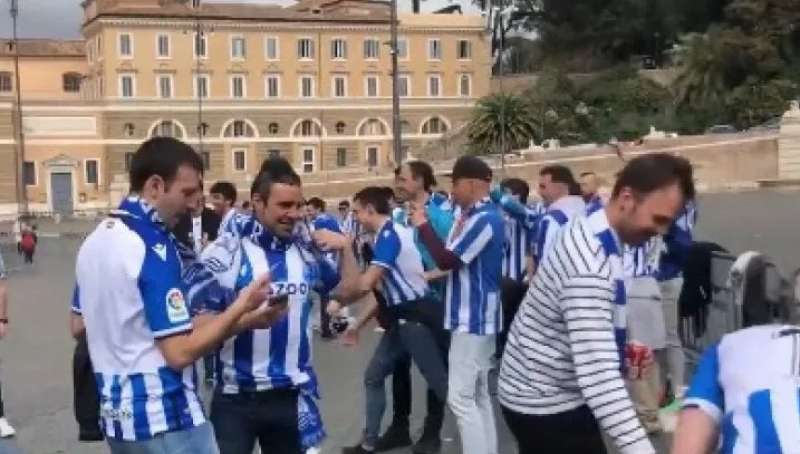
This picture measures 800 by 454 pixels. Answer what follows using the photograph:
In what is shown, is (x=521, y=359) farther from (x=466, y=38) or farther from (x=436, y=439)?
(x=466, y=38)

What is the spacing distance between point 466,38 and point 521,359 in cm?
8351

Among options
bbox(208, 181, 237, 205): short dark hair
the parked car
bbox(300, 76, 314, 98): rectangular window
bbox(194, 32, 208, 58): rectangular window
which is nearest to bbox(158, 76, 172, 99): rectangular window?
bbox(194, 32, 208, 58): rectangular window

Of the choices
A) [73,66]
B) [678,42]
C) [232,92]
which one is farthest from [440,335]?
[73,66]

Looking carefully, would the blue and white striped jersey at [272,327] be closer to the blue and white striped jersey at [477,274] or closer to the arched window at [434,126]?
the blue and white striped jersey at [477,274]

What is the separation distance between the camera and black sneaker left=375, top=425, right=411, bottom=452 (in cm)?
802

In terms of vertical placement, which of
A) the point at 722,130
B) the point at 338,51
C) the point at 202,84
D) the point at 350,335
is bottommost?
the point at 350,335

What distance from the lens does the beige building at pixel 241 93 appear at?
7950 cm

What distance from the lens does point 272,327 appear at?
16.0 ft

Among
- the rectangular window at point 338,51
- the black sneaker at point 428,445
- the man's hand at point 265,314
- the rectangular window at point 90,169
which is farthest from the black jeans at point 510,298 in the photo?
the rectangular window at point 338,51

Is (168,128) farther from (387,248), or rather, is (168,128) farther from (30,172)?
(387,248)

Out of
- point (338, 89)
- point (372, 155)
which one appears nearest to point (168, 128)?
point (338, 89)

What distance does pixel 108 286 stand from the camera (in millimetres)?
3818

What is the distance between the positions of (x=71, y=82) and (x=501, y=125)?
42.8m

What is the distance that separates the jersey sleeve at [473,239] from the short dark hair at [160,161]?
286cm
